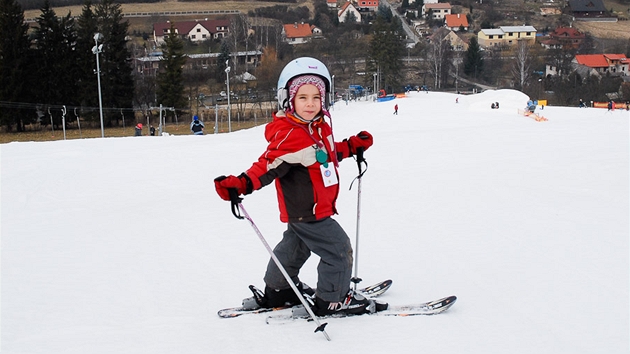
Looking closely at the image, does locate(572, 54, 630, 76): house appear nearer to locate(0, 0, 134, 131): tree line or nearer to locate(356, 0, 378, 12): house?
locate(356, 0, 378, 12): house

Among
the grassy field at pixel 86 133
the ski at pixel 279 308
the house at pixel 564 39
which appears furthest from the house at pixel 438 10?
the ski at pixel 279 308

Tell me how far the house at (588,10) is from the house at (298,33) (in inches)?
1617

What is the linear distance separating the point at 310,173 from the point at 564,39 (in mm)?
75167

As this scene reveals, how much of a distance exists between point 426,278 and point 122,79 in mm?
37196

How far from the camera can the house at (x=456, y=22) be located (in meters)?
84.4

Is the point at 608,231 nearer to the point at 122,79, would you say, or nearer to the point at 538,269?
the point at 538,269

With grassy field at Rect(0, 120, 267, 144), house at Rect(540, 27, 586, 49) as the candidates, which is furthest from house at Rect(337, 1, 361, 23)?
grassy field at Rect(0, 120, 267, 144)

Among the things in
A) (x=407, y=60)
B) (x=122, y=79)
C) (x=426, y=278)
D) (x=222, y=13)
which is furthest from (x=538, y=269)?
(x=222, y=13)

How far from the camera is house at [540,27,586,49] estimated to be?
6875 centimetres

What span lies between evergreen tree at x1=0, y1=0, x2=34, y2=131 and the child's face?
34640 millimetres

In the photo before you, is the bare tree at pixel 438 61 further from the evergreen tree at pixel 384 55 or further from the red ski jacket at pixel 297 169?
the red ski jacket at pixel 297 169

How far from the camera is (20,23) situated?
117ft

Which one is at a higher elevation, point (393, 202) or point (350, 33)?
point (350, 33)

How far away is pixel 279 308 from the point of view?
3455mm
